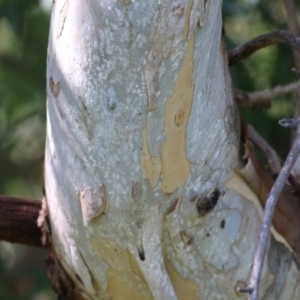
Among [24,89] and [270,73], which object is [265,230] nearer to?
[270,73]

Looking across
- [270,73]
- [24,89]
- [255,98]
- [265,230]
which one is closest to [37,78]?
[24,89]

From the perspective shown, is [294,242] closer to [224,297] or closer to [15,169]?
[224,297]

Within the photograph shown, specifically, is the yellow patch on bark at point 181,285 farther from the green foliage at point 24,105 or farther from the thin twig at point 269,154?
the green foliage at point 24,105

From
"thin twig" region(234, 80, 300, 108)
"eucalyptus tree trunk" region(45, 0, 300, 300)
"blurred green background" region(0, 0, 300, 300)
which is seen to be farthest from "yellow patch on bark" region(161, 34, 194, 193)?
Answer: "blurred green background" region(0, 0, 300, 300)

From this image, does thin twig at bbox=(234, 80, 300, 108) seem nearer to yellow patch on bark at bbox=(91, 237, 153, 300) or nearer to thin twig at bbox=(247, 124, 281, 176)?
thin twig at bbox=(247, 124, 281, 176)

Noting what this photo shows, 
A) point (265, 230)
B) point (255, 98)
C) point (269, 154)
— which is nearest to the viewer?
point (265, 230)

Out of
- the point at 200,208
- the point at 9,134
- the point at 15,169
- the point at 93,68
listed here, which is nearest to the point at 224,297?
the point at 200,208
